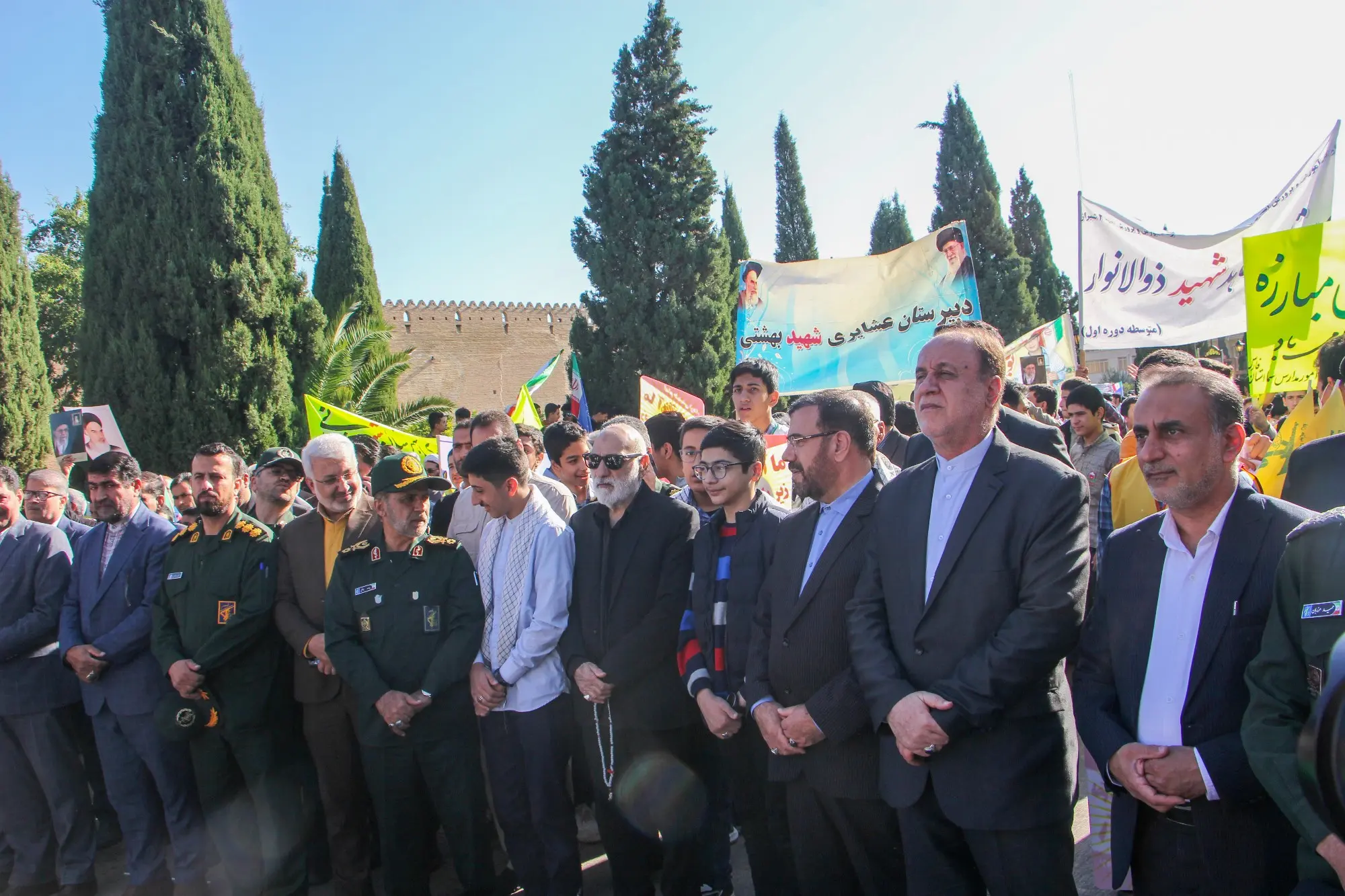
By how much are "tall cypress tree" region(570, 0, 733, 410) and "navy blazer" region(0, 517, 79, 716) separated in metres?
20.1

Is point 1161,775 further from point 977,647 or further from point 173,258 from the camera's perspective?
point 173,258

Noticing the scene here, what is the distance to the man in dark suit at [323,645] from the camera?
4035 mm

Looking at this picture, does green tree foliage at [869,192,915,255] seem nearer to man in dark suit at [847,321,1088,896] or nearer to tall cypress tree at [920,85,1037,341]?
tall cypress tree at [920,85,1037,341]

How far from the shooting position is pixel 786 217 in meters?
40.9

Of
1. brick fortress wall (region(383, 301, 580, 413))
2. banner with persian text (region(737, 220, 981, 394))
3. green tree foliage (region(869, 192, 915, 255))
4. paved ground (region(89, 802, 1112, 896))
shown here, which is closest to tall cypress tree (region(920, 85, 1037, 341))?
green tree foliage (region(869, 192, 915, 255))

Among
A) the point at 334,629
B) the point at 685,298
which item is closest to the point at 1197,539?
the point at 334,629

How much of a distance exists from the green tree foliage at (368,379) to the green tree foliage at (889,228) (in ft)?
86.8

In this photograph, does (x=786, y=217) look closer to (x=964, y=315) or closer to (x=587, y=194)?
(x=587, y=194)

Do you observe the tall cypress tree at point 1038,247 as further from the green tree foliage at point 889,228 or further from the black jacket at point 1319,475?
the black jacket at point 1319,475

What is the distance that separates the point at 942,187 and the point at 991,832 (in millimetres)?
35673

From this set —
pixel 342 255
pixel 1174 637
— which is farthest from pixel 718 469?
pixel 342 255

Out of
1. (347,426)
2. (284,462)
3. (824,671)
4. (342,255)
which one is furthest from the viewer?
(342,255)

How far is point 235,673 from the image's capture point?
403 cm

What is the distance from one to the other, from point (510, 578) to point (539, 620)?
0.24 meters
